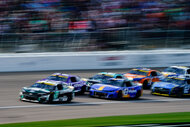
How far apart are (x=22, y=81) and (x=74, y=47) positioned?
13.2 ft

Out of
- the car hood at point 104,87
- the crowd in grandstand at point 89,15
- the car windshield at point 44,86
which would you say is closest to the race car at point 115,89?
the car hood at point 104,87

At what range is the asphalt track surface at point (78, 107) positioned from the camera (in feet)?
41.2

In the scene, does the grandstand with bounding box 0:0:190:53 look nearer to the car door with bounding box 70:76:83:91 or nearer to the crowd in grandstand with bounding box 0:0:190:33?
the crowd in grandstand with bounding box 0:0:190:33

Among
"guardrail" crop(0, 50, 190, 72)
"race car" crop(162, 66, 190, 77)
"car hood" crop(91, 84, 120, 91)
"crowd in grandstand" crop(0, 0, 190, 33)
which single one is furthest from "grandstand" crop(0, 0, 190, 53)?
"car hood" crop(91, 84, 120, 91)

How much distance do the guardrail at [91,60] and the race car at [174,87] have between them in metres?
6.16

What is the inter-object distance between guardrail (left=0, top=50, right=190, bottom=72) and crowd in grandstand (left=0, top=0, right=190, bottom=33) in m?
1.55

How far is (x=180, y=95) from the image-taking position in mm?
18094

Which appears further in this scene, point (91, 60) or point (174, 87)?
point (91, 60)

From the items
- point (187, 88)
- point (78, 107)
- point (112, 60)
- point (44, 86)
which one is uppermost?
point (112, 60)

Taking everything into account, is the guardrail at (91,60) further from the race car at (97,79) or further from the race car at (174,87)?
the race car at (174,87)

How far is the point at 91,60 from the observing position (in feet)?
78.6

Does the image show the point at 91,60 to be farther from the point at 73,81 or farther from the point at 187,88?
the point at 187,88

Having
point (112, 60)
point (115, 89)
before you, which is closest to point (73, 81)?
point (115, 89)

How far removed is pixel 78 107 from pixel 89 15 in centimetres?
945
